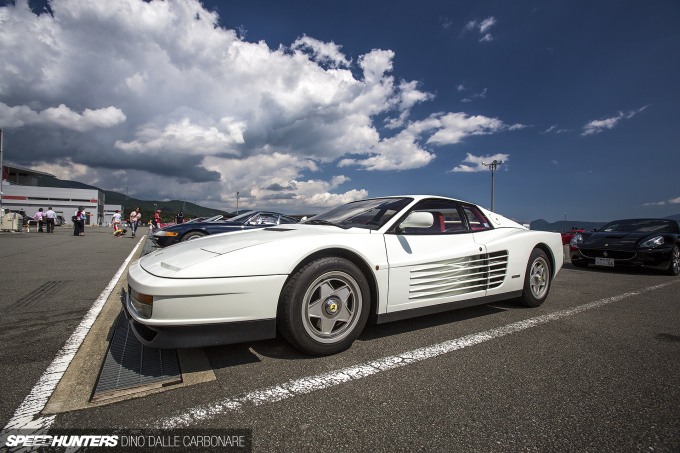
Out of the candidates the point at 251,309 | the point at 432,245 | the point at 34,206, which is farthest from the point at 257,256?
the point at 34,206

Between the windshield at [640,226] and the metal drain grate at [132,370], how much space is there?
8.41 metres

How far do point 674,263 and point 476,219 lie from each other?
17.6ft

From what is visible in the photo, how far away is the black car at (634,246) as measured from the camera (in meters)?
5.89

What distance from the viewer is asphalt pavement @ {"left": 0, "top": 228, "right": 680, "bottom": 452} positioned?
1.36 meters

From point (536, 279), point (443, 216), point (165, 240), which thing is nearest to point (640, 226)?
point (536, 279)

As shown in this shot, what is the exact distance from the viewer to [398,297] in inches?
95.7

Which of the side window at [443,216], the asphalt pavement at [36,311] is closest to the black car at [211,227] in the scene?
the asphalt pavement at [36,311]

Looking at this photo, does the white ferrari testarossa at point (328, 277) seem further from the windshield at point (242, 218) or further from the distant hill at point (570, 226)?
the windshield at point (242, 218)

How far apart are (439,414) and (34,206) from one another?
281 feet

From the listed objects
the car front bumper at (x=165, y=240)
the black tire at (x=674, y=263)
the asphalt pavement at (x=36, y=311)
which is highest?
the car front bumper at (x=165, y=240)

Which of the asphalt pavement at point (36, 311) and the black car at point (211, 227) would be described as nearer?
the asphalt pavement at point (36, 311)

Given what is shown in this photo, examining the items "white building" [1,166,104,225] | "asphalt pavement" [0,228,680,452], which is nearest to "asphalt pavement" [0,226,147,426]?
"asphalt pavement" [0,228,680,452]

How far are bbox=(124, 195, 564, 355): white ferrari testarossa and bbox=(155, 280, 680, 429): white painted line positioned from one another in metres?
0.27

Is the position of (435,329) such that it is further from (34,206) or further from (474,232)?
(34,206)
